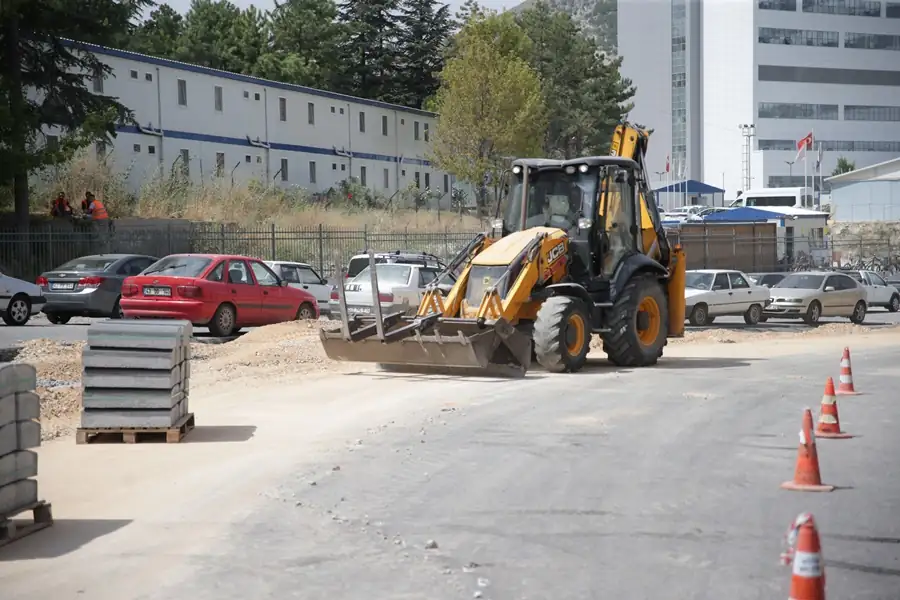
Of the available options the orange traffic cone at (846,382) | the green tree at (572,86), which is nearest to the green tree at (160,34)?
the green tree at (572,86)

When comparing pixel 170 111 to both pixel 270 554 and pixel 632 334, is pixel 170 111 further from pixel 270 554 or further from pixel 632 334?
pixel 270 554

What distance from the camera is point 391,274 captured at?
28.3m

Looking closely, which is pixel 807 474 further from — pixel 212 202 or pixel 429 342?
pixel 212 202

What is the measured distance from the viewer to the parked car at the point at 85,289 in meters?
27.5

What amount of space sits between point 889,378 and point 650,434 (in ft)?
26.1

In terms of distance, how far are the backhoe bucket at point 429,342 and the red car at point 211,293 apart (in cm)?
598

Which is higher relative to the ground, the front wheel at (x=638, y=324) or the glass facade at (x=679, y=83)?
the glass facade at (x=679, y=83)

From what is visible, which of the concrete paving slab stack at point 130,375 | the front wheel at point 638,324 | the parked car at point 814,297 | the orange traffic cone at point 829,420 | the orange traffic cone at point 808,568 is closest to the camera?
the orange traffic cone at point 808,568

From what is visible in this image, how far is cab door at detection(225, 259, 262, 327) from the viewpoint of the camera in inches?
987

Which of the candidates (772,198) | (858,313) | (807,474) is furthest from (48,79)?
(772,198)

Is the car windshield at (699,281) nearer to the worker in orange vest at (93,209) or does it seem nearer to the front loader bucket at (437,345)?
the front loader bucket at (437,345)

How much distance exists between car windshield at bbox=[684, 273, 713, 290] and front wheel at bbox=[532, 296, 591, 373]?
1575cm

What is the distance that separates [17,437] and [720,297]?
27.7m

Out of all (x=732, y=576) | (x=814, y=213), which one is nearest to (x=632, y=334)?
(x=732, y=576)
